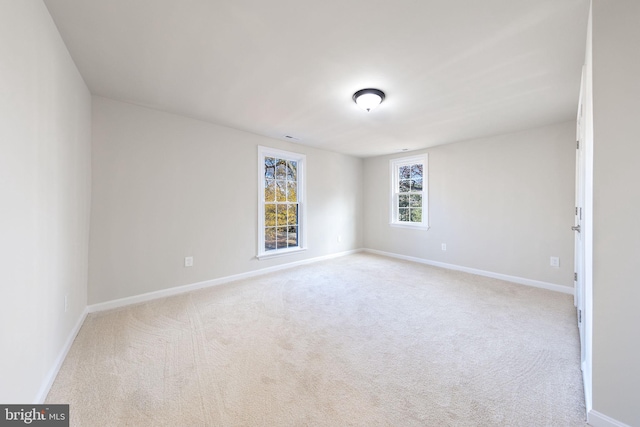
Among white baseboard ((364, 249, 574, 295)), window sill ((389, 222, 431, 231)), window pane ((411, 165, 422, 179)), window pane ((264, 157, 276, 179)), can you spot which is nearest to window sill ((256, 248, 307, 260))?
window pane ((264, 157, 276, 179))

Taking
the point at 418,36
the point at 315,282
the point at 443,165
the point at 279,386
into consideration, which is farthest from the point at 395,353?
the point at 443,165

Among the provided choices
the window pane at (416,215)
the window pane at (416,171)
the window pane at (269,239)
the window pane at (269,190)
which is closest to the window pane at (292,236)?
the window pane at (269,239)

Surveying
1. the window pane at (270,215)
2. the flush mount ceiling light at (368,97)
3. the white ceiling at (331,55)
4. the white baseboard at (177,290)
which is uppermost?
the white ceiling at (331,55)

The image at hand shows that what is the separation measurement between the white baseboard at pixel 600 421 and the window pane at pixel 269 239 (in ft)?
12.8

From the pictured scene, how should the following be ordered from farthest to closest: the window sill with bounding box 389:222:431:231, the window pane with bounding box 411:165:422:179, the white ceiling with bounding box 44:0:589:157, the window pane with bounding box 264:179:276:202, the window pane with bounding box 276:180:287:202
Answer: the window pane with bounding box 411:165:422:179 → the window sill with bounding box 389:222:431:231 → the window pane with bounding box 276:180:287:202 → the window pane with bounding box 264:179:276:202 → the white ceiling with bounding box 44:0:589:157

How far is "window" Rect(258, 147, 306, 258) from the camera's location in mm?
4223

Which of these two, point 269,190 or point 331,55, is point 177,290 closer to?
point 269,190

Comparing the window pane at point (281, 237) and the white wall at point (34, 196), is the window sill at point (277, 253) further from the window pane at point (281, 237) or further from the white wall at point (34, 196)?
the white wall at point (34, 196)

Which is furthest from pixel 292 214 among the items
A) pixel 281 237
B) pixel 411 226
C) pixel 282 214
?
pixel 411 226

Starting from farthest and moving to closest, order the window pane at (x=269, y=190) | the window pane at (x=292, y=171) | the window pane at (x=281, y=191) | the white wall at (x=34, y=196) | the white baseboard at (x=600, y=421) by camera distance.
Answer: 1. the window pane at (x=292, y=171)
2. the window pane at (x=281, y=191)
3. the window pane at (x=269, y=190)
4. the white baseboard at (x=600, y=421)
5. the white wall at (x=34, y=196)

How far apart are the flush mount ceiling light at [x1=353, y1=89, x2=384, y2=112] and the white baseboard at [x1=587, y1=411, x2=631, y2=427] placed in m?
2.71

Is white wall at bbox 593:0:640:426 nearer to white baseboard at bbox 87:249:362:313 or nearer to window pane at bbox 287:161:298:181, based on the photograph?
white baseboard at bbox 87:249:362:313

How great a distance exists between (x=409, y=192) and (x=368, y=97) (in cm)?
326

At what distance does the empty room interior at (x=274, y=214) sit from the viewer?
4.32 ft
